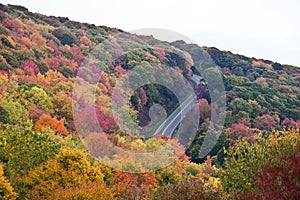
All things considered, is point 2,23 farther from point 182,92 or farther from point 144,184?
point 144,184

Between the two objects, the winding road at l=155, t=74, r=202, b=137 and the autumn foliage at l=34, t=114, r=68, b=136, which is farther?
the winding road at l=155, t=74, r=202, b=137

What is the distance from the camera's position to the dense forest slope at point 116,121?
77.8ft

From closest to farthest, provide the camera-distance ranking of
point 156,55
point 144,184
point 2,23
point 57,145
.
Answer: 1. point 57,145
2. point 144,184
3. point 2,23
4. point 156,55

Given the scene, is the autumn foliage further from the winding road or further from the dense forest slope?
the winding road

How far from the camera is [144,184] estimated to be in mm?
31922

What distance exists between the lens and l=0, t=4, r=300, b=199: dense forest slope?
23719mm

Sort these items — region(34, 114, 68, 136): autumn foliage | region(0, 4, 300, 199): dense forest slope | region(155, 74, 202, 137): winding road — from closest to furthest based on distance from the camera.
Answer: region(0, 4, 300, 199): dense forest slope, region(34, 114, 68, 136): autumn foliage, region(155, 74, 202, 137): winding road

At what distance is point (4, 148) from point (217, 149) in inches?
1545

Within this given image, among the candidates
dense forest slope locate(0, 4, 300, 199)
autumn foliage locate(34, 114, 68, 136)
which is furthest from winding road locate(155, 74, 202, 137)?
autumn foliage locate(34, 114, 68, 136)

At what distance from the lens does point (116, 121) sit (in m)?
51.4

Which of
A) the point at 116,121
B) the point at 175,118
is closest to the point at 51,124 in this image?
the point at 116,121

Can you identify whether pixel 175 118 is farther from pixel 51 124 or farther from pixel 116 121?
pixel 51 124

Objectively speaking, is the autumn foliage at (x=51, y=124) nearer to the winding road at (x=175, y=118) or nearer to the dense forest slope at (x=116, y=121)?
the dense forest slope at (x=116, y=121)

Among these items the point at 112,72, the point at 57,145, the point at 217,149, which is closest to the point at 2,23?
the point at 112,72
